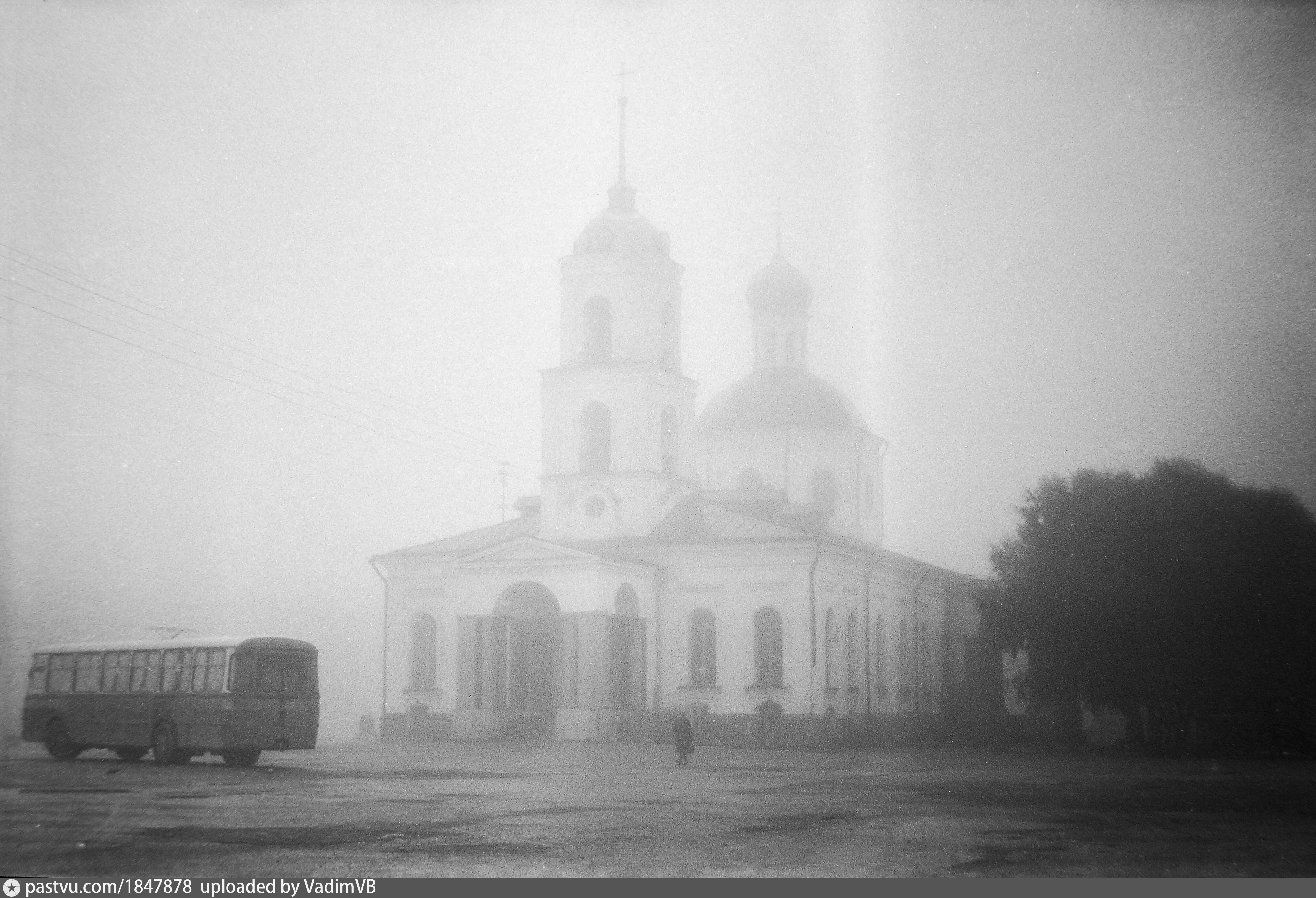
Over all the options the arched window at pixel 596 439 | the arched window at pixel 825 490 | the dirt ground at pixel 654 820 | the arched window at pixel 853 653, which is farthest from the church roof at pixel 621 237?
the dirt ground at pixel 654 820

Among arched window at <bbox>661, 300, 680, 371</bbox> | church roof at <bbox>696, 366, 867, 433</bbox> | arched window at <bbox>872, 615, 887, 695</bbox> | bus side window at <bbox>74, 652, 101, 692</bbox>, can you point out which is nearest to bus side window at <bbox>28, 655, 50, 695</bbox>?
bus side window at <bbox>74, 652, 101, 692</bbox>

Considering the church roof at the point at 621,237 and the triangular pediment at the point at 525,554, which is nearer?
the triangular pediment at the point at 525,554

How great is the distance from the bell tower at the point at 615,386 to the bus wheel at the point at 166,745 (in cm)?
1279

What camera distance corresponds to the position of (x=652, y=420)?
30531 millimetres

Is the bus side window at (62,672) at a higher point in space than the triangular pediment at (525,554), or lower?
lower

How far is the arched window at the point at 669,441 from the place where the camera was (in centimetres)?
3112

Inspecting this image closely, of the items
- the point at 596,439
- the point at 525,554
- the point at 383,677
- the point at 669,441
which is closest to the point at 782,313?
the point at 669,441

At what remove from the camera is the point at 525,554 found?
28406 mm

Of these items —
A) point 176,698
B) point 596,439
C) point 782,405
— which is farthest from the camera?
point 782,405

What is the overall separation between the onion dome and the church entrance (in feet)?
29.8

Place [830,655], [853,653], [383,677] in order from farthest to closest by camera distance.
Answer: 1. [853,653]
2. [383,677]
3. [830,655]

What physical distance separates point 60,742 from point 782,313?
751 inches

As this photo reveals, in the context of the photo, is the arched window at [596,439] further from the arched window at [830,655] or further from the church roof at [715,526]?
the arched window at [830,655]

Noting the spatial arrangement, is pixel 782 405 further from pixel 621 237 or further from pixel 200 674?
pixel 200 674
